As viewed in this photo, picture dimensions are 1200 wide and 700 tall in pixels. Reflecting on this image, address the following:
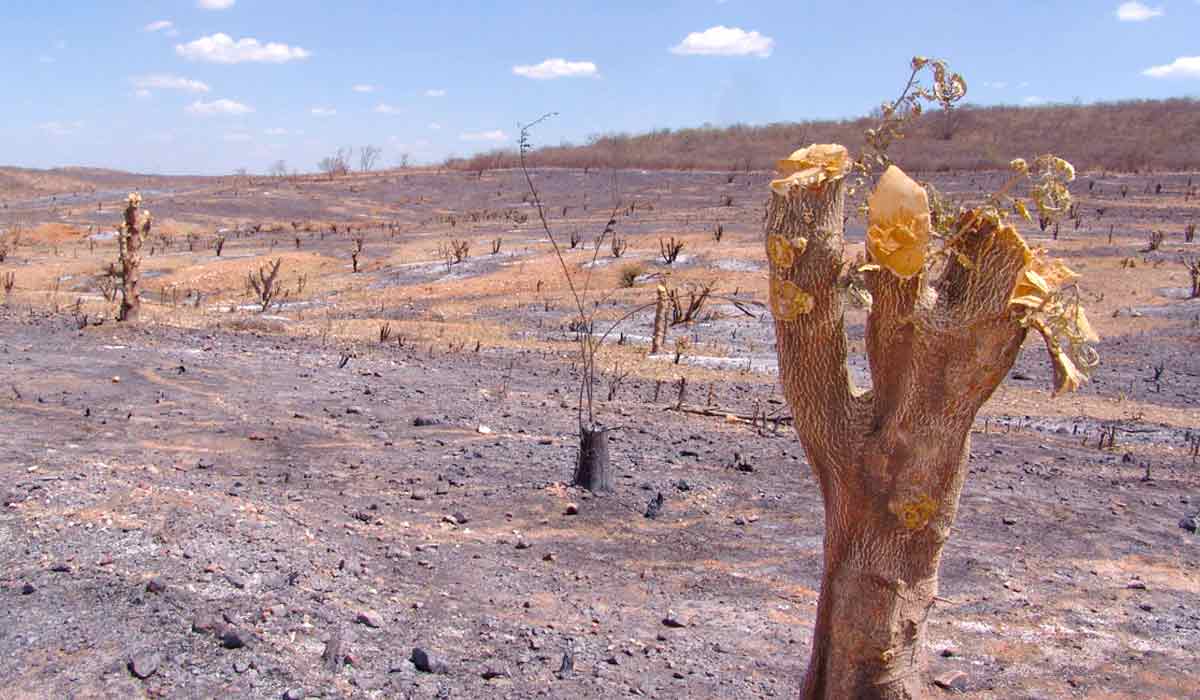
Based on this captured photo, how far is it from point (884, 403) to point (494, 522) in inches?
133

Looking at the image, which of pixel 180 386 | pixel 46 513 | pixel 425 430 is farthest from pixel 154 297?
pixel 46 513

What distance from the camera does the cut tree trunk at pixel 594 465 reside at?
6.38 metres

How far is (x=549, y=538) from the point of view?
18.9 ft

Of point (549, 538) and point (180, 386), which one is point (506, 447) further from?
point (180, 386)

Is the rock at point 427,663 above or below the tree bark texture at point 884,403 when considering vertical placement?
below

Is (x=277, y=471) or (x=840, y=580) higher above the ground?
(x=840, y=580)

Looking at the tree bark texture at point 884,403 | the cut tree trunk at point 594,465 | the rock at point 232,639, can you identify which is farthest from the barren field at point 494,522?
the tree bark texture at point 884,403

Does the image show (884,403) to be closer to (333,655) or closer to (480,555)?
(333,655)

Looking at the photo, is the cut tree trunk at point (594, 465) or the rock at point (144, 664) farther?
the cut tree trunk at point (594, 465)

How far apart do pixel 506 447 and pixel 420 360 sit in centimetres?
384

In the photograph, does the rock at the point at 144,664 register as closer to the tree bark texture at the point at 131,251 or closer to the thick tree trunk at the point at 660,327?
the thick tree trunk at the point at 660,327

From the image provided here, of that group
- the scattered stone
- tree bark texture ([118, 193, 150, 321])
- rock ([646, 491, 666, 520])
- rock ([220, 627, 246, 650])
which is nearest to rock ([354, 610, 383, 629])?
the scattered stone

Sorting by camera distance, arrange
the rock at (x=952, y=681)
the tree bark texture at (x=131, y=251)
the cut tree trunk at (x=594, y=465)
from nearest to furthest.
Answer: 1. the rock at (x=952, y=681)
2. the cut tree trunk at (x=594, y=465)
3. the tree bark texture at (x=131, y=251)

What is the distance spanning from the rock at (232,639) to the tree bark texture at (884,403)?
90.7 inches
